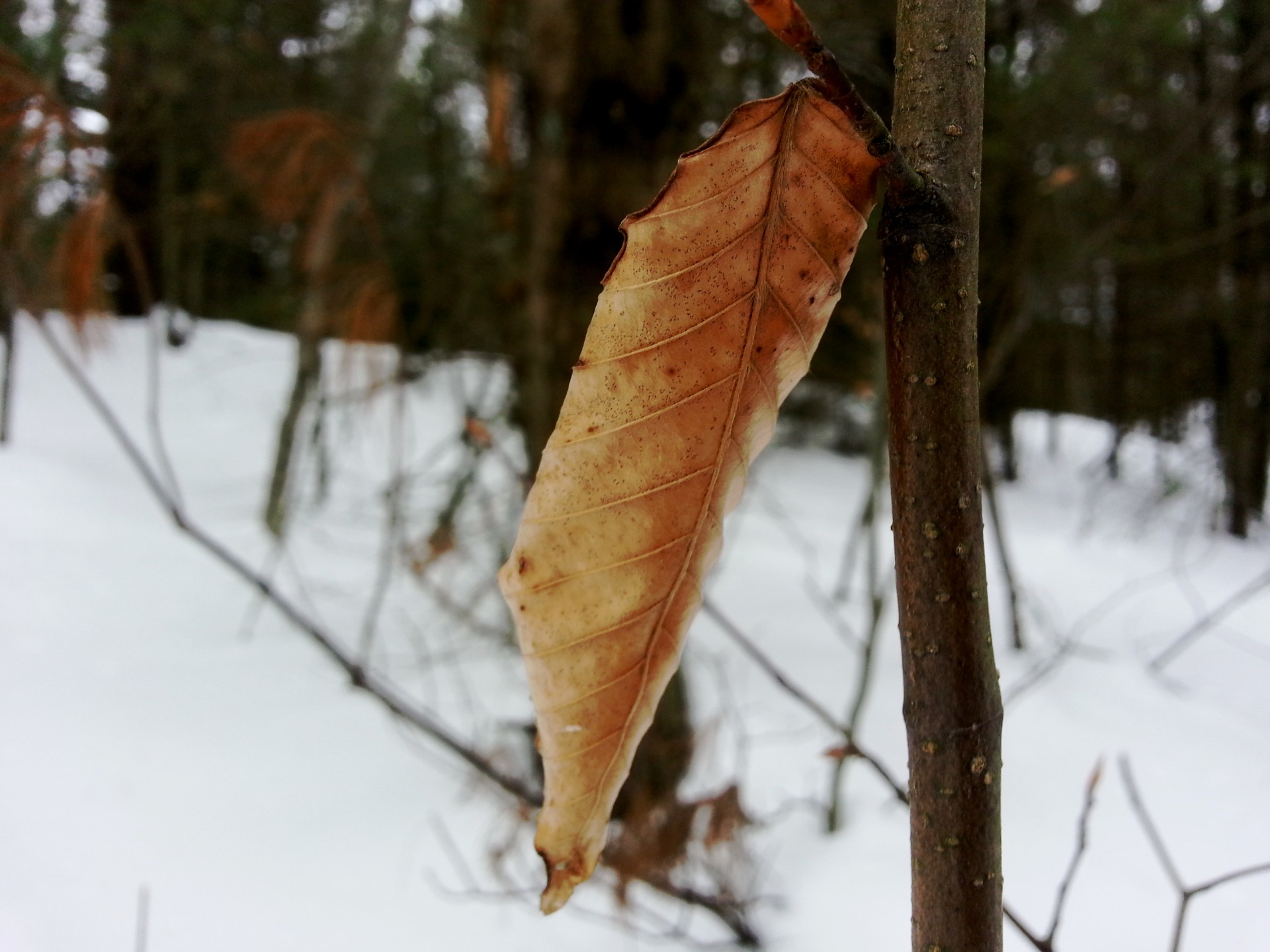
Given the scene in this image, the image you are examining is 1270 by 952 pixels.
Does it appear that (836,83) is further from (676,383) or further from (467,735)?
(467,735)

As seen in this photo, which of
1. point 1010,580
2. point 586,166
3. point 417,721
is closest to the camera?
point 417,721

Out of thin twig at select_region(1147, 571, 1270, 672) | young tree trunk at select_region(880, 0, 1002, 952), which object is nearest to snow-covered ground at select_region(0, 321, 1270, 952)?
thin twig at select_region(1147, 571, 1270, 672)

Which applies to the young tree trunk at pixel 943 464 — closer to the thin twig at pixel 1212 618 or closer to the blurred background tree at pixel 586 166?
the blurred background tree at pixel 586 166

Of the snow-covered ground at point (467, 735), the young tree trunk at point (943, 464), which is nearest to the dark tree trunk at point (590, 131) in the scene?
the snow-covered ground at point (467, 735)

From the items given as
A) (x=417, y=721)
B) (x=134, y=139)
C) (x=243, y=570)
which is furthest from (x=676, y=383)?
(x=134, y=139)

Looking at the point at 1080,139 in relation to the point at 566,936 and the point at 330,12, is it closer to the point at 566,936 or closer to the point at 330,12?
the point at 566,936

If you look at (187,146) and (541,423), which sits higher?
(187,146)

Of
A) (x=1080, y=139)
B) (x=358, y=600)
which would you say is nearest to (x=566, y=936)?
(x=358, y=600)
